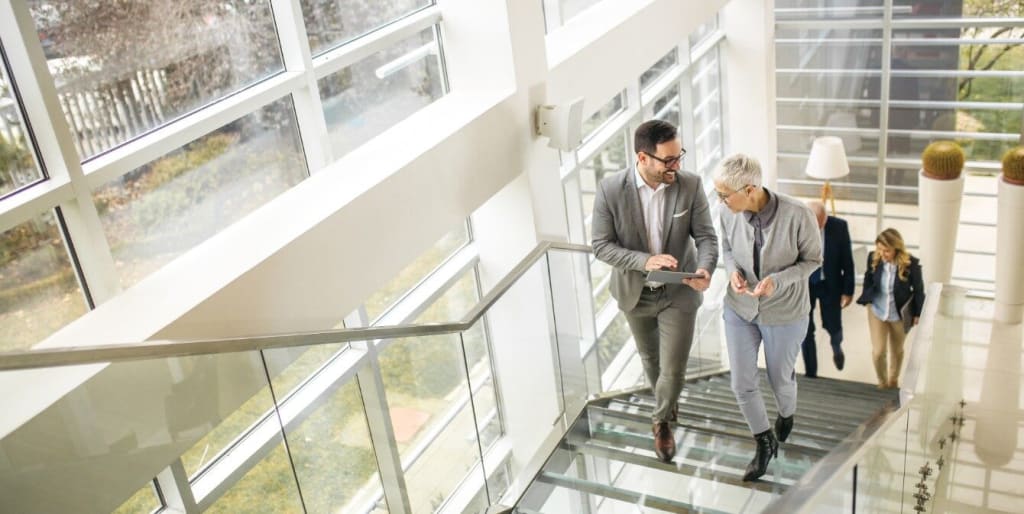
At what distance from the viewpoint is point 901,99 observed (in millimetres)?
12844

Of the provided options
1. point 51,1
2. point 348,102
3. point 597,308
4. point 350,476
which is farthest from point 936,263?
point 51,1

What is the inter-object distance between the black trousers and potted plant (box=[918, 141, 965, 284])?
4100 mm

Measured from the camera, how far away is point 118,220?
193 inches

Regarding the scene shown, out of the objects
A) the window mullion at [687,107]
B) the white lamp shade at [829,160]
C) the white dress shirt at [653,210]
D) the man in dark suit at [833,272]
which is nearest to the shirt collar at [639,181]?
the white dress shirt at [653,210]

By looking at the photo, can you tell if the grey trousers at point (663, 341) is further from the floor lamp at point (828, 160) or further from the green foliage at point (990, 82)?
the green foliage at point (990, 82)

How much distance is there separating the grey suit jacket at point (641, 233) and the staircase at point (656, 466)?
909mm

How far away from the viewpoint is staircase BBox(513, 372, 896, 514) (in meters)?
5.25

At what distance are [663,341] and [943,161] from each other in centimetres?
796

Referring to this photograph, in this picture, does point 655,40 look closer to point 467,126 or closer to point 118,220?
point 467,126

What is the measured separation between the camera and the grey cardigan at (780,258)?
4.85 metres

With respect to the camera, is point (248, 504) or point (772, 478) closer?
point (248, 504)

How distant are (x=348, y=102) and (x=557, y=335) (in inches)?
79.8

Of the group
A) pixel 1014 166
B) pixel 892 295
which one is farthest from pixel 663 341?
pixel 1014 166

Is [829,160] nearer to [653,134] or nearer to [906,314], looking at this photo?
[906,314]
